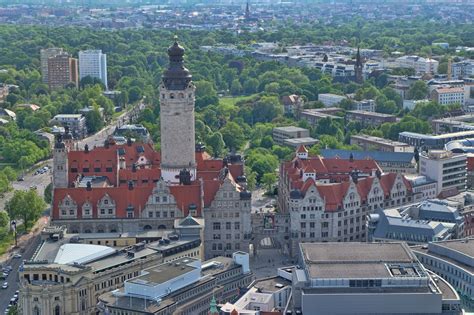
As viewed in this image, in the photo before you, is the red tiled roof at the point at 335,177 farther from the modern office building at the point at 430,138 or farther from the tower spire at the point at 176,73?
the modern office building at the point at 430,138

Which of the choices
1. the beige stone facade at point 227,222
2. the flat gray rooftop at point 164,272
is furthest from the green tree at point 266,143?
the flat gray rooftop at point 164,272

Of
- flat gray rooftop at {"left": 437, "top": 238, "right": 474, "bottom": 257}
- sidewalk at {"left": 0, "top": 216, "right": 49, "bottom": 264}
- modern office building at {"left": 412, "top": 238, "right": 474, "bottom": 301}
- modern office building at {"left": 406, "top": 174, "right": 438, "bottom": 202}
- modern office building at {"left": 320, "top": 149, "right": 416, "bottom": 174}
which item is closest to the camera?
modern office building at {"left": 412, "top": 238, "right": 474, "bottom": 301}

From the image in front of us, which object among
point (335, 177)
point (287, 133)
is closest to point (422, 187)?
point (335, 177)

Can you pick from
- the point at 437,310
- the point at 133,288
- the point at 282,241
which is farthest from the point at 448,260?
the point at 133,288

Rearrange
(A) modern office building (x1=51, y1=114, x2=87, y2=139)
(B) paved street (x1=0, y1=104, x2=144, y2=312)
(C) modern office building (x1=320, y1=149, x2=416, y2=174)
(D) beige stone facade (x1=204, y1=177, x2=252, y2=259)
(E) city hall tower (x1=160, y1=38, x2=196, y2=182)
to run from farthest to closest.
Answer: (A) modern office building (x1=51, y1=114, x2=87, y2=139) < (C) modern office building (x1=320, y1=149, x2=416, y2=174) < (E) city hall tower (x1=160, y1=38, x2=196, y2=182) < (D) beige stone facade (x1=204, y1=177, x2=252, y2=259) < (B) paved street (x1=0, y1=104, x2=144, y2=312)

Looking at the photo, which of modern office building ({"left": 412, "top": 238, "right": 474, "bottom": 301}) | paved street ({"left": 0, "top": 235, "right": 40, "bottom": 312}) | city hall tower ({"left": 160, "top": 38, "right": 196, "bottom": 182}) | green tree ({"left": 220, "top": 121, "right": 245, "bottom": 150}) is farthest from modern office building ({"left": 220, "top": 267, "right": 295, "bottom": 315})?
green tree ({"left": 220, "top": 121, "right": 245, "bottom": 150})

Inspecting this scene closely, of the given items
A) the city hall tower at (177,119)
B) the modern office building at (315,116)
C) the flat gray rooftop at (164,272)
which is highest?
the city hall tower at (177,119)

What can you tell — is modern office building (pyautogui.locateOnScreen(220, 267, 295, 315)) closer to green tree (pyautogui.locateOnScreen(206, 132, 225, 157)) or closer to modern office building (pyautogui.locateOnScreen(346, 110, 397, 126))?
green tree (pyautogui.locateOnScreen(206, 132, 225, 157))
